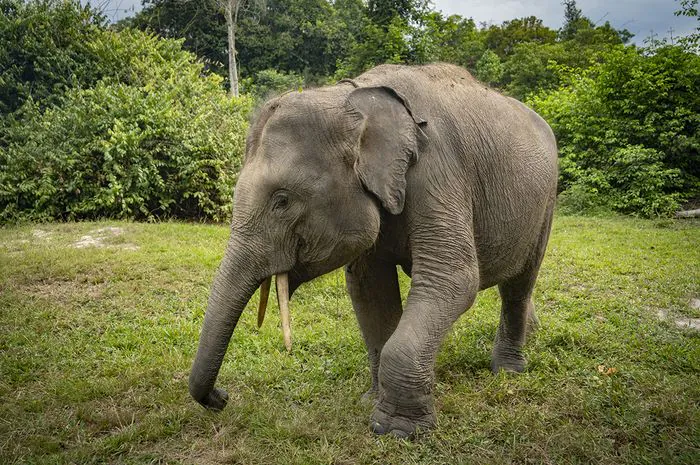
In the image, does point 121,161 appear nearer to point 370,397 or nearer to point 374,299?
point 374,299

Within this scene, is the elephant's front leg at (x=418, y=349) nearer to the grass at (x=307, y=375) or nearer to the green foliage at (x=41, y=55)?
the grass at (x=307, y=375)

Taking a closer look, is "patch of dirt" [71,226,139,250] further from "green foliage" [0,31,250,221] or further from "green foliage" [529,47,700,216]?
"green foliage" [529,47,700,216]

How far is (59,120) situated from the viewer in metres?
12.3

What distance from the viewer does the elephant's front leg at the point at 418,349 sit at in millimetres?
3307

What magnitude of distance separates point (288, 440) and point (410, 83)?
2.23 metres

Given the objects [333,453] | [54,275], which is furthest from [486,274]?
[54,275]

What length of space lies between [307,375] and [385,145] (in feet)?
6.76

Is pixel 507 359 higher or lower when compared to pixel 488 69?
lower

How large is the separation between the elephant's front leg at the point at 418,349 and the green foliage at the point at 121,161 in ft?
29.0

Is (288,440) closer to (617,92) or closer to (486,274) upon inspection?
(486,274)

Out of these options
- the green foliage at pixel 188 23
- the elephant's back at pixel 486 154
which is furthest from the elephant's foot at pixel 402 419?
the green foliage at pixel 188 23

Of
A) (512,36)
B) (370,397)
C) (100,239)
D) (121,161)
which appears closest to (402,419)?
(370,397)

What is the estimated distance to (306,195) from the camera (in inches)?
128

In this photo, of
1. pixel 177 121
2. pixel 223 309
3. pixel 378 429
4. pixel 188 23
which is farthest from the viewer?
pixel 188 23
